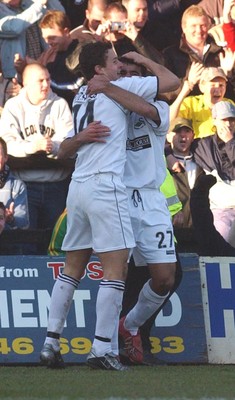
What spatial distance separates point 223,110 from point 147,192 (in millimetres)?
3767

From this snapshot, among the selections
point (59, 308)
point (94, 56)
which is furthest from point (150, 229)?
point (94, 56)

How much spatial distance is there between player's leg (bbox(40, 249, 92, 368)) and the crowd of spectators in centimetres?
280

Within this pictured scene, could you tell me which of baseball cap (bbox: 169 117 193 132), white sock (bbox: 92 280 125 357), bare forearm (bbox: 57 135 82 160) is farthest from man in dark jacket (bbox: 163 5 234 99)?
white sock (bbox: 92 280 125 357)

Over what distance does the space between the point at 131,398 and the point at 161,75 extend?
105 inches

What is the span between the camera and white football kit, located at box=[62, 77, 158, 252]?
23.9 feet

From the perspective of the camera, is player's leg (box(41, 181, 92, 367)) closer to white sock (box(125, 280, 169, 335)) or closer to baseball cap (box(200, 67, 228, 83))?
white sock (box(125, 280, 169, 335))

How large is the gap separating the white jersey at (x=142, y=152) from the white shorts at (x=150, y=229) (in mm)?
79

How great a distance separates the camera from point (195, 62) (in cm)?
1223

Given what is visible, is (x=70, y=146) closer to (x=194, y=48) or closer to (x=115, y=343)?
(x=115, y=343)

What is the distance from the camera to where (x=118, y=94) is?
7.32m

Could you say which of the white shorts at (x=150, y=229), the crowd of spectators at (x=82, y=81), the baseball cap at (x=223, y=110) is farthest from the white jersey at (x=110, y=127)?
the baseball cap at (x=223, y=110)

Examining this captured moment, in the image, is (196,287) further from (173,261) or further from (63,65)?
(63,65)

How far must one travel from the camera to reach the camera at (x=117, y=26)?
1220cm

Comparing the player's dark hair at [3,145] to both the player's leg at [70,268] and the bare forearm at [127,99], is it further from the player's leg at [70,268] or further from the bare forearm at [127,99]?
the bare forearm at [127,99]
